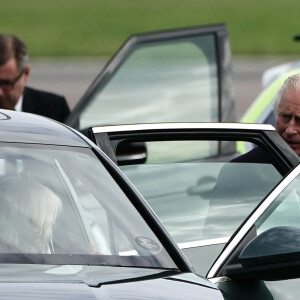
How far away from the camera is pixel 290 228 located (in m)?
4.64

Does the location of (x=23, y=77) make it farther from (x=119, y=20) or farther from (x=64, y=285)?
(x=119, y=20)

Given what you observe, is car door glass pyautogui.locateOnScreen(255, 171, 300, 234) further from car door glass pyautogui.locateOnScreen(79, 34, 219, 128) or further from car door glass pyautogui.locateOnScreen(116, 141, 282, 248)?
car door glass pyautogui.locateOnScreen(79, 34, 219, 128)

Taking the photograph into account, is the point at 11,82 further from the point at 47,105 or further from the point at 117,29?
the point at 117,29

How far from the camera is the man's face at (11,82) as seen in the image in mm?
8711

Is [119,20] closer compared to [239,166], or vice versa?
[239,166]

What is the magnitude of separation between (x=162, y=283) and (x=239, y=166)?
172 cm

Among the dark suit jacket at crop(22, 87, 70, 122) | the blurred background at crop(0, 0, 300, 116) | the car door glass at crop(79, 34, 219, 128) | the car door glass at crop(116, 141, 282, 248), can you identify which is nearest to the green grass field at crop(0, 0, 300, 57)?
the blurred background at crop(0, 0, 300, 116)

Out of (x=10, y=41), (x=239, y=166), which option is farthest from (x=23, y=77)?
(x=239, y=166)

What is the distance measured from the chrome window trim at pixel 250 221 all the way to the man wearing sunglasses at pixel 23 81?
13.4 ft

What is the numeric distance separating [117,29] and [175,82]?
2160 cm

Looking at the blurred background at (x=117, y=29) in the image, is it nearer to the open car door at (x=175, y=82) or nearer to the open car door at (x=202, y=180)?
the open car door at (x=175, y=82)

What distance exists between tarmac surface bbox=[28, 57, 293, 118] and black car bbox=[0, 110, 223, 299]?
14203mm

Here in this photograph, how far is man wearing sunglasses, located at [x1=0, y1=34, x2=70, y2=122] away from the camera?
8.90m

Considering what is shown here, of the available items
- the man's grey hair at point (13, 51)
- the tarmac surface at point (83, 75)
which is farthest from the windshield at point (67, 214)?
the tarmac surface at point (83, 75)
